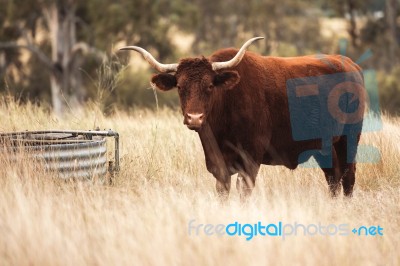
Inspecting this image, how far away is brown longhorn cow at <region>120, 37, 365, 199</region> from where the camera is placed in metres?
6.15

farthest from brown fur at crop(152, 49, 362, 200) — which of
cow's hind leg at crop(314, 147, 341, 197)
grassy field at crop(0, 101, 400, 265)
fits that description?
cow's hind leg at crop(314, 147, 341, 197)

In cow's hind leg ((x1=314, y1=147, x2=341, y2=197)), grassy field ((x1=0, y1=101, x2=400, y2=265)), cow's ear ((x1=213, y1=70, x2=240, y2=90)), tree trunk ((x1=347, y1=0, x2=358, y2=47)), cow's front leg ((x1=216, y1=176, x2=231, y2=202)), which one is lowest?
tree trunk ((x1=347, y1=0, x2=358, y2=47))

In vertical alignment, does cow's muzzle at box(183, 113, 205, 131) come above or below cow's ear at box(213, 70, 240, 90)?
below

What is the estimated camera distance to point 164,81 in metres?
6.32

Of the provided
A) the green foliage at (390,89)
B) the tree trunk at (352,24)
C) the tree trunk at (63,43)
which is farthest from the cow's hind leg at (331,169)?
the tree trunk at (352,24)

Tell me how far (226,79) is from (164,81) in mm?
597

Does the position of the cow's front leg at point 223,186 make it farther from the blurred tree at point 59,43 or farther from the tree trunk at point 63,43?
the tree trunk at point 63,43

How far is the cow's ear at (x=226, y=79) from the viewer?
613 cm

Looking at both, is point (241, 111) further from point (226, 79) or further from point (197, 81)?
point (197, 81)

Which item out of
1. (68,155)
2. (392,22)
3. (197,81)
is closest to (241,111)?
(197,81)

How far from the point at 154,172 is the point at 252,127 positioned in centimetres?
147

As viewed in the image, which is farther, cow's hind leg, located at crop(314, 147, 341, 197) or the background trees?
the background trees

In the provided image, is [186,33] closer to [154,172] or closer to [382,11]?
[382,11]

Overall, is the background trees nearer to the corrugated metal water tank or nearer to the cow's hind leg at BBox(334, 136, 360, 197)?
the cow's hind leg at BBox(334, 136, 360, 197)
